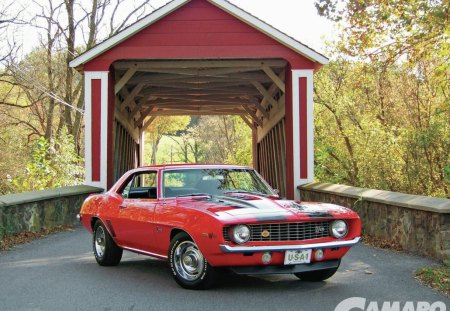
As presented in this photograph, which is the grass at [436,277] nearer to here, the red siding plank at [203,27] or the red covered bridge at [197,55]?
the red covered bridge at [197,55]

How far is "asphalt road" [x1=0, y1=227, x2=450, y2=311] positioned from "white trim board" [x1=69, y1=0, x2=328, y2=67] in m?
7.69

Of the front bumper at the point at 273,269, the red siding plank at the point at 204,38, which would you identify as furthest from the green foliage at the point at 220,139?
the front bumper at the point at 273,269

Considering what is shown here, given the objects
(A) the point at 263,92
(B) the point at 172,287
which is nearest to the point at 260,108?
(A) the point at 263,92

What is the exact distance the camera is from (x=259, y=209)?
5723 mm

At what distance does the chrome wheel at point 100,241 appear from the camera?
7.63 m

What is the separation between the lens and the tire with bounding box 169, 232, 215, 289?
223 inches

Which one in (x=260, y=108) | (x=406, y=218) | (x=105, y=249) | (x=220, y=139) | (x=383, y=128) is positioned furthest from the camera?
(x=220, y=139)

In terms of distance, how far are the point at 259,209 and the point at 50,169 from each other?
14142 mm

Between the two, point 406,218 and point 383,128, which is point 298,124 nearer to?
point 406,218

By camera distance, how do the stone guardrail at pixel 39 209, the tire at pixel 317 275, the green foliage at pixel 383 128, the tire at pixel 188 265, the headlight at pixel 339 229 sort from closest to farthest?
the tire at pixel 188 265 < the headlight at pixel 339 229 < the tire at pixel 317 275 < the stone guardrail at pixel 39 209 < the green foliage at pixel 383 128

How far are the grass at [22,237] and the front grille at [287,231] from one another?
5.43 metres

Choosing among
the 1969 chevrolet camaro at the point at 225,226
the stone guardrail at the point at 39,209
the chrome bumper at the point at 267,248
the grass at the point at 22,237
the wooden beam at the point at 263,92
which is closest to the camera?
the chrome bumper at the point at 267,248

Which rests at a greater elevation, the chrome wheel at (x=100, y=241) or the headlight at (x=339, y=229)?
the headlight at (x=339, y=229)

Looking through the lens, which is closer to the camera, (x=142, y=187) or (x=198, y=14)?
(x=142, y=187)
